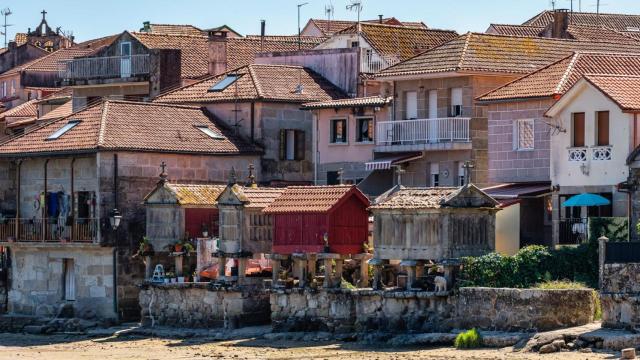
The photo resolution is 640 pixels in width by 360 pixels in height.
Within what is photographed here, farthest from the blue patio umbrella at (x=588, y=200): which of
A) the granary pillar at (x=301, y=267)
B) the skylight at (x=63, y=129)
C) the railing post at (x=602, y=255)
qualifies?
the skylight at (x=63, y=129)

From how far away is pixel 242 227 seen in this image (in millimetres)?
63750

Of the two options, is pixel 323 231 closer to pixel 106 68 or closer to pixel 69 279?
pixel 69 279

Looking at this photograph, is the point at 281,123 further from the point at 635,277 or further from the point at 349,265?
the point at 635,277

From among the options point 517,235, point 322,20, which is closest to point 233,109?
point 517,235

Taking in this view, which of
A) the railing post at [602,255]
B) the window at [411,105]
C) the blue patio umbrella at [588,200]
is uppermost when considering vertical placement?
the window at [411,105]

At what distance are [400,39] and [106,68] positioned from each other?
44.3ft

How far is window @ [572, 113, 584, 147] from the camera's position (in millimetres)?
60125

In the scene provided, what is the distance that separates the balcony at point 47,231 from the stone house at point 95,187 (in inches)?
1.4

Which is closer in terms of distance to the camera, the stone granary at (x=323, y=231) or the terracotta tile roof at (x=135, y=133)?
the stone granary at (x=323, y=231)

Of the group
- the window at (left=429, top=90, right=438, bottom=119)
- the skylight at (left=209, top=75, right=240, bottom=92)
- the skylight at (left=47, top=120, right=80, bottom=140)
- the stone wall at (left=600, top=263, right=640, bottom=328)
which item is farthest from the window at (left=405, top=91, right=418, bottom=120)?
the stone wall at (left=600, top=263, right=640, bottom=328)

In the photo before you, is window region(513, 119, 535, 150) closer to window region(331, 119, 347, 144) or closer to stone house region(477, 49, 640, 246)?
stone house region(477, 49, 640, 246)

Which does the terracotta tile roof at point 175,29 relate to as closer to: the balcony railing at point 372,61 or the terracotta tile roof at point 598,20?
the terracotta tile roof at point 598,20

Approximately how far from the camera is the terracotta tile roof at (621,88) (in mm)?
58188

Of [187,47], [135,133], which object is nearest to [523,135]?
[135,133]
